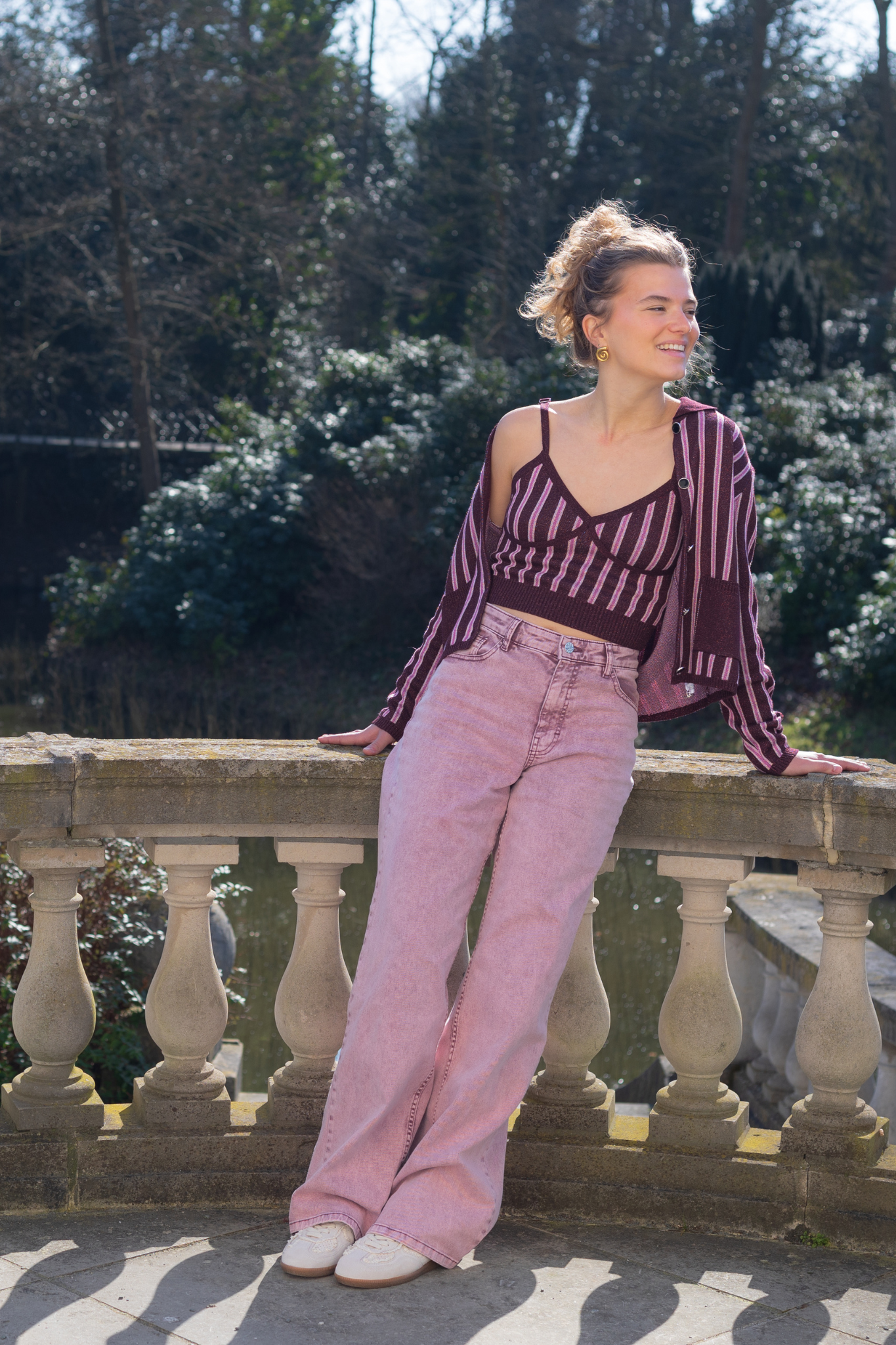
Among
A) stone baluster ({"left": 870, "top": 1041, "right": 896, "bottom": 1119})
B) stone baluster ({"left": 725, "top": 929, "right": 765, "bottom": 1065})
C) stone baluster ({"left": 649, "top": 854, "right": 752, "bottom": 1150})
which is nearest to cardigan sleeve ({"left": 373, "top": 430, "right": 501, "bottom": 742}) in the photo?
stone baluster ({"left": 649, "top": 854, "right": 752, "bottom": 1150})

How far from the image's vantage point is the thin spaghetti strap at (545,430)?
2492mm

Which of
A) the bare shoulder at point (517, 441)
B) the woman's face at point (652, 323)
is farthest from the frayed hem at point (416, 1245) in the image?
the woman's face at point (652, 323)

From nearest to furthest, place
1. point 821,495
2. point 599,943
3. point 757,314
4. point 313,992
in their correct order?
point 313,992, point 599,943, point 821,495, point 757,314

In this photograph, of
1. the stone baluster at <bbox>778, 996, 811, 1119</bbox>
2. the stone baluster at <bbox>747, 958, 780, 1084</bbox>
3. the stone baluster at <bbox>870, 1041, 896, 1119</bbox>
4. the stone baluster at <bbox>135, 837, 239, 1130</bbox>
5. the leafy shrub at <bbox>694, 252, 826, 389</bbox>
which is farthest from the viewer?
the leafy shrub at <bbox>694, 252, 826, 389</bbox>

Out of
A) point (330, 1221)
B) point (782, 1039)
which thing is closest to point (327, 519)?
point (782, 1039)

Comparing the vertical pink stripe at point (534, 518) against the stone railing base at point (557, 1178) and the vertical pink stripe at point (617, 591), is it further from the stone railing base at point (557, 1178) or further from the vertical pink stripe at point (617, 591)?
the stone railing base at point (557, 1178)

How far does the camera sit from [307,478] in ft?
50.8

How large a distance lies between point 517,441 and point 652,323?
0.32 m

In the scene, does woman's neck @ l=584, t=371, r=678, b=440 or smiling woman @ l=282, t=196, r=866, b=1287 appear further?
woman's neck @ l=584, t=371, r=678, b=440

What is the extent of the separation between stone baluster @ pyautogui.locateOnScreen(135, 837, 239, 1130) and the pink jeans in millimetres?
315

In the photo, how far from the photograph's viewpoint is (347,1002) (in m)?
2.49

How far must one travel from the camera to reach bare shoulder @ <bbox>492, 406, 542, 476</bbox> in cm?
252

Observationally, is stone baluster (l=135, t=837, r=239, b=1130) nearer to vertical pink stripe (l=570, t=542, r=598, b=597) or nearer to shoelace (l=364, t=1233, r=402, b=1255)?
shoelace (l=364, t=1233, r=402, b=1255)

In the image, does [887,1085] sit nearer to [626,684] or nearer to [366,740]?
[626,684]
